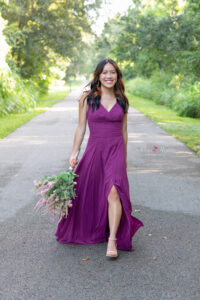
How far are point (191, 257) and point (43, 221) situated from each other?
1944 mm

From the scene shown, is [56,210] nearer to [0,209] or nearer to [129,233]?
[129,233]

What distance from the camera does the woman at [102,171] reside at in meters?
4.02

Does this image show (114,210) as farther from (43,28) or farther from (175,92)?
(43,28)

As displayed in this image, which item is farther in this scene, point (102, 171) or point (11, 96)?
point (11, 96)

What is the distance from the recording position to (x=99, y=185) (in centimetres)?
417

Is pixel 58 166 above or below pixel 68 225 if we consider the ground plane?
below

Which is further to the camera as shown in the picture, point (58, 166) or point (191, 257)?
point (58, 166)

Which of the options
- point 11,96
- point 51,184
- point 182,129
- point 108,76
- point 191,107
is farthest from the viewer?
point 11,96

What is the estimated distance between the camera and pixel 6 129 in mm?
13812

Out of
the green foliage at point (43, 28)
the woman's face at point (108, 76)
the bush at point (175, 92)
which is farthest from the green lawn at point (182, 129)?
the green foliage at point (43, 28)

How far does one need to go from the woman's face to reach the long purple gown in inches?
8.4

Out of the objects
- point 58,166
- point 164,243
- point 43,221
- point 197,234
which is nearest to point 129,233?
point 164,243

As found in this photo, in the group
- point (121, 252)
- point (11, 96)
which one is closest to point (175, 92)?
point (11, 96)

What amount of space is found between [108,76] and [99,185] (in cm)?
111
